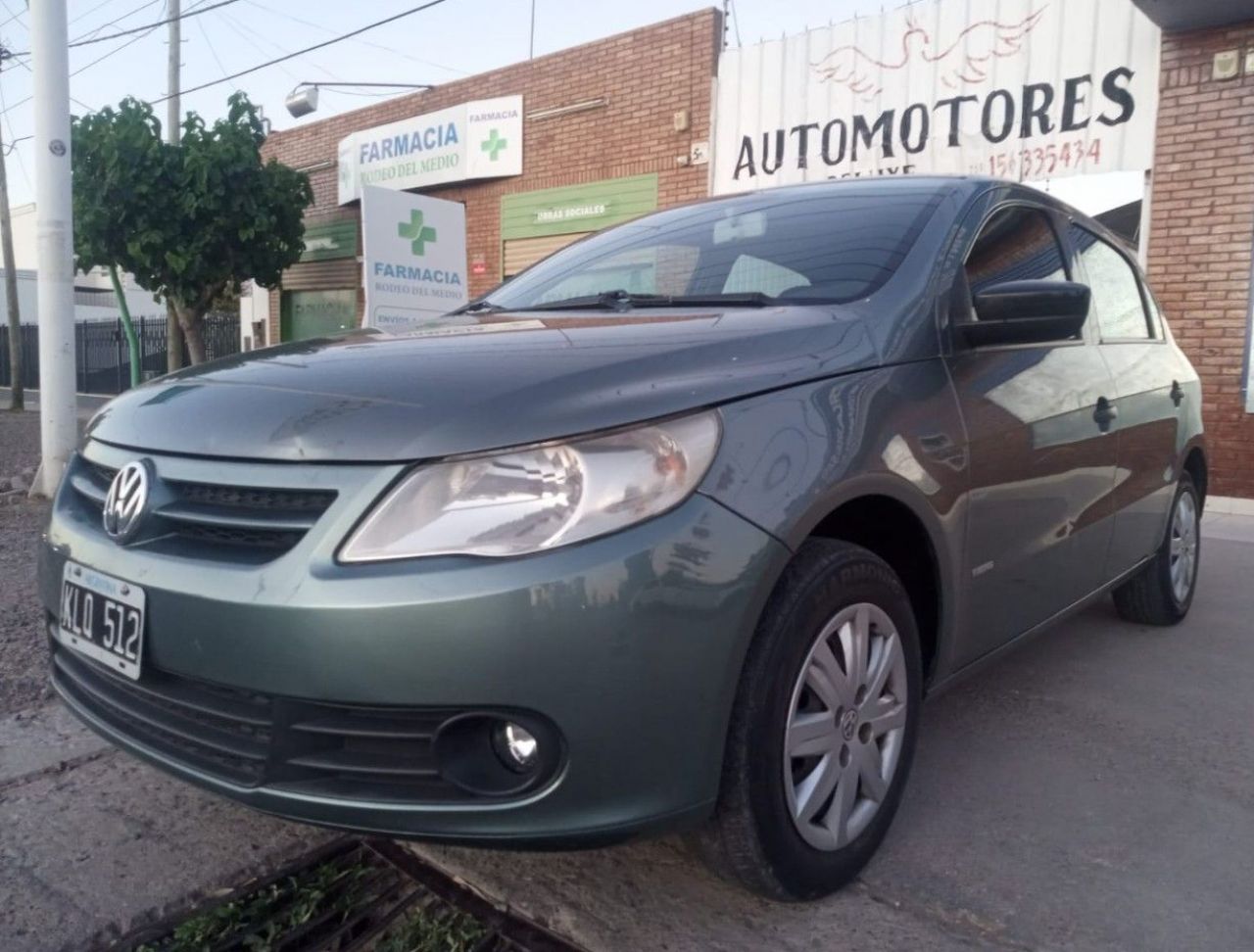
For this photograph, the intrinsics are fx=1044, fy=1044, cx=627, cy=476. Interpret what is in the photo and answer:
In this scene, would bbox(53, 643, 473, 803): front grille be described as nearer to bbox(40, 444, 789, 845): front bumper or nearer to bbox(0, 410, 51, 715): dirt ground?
bbox(40, 444, 789, 845): front bumper

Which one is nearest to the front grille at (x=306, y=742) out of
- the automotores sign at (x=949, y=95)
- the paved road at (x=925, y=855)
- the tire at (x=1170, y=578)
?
the paved road at (x=925, y=855)

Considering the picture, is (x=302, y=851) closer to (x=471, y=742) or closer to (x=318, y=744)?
(x=318, y=744)

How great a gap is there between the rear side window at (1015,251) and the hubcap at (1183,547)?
1.43m

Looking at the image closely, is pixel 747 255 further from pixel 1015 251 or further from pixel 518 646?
pixel 518 646

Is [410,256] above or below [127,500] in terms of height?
above

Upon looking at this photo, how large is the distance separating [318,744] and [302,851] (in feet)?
2.51

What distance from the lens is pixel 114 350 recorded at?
24.8 metres

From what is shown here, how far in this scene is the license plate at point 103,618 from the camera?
1877 millimetres

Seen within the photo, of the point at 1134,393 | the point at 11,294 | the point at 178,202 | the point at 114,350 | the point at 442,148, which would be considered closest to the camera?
the point at 1134,393

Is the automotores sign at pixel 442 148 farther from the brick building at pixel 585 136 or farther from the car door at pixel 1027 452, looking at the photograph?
the car door at pixel 1027 452

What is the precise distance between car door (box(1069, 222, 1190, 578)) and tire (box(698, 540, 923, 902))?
151cm

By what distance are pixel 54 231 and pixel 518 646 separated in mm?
6596

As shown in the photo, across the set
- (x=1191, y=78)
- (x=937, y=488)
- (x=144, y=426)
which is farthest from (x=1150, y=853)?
(x=1191, y=78)

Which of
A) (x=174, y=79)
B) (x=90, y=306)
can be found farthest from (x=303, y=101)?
(x=90, y=306)
